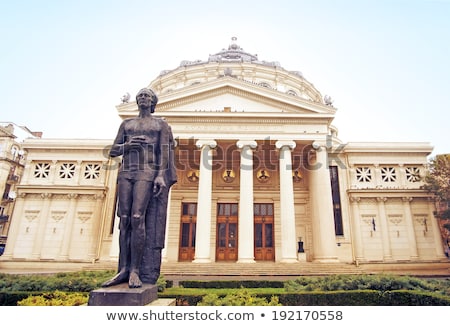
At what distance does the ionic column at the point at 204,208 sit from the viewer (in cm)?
2075

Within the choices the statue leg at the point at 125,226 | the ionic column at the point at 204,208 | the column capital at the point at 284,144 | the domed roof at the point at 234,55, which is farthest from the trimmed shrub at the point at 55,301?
the domed roof at the point at 234,55

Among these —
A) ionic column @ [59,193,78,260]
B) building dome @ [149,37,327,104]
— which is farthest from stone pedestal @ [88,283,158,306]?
building dome @ [149,37,327,104]

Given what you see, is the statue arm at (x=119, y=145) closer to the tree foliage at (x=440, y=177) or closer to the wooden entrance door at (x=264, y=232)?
the wooden entrance door at (x=264, y=232)

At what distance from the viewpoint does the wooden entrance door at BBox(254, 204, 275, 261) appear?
85.5 ft

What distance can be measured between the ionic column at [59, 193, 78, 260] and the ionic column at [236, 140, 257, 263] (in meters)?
14.9

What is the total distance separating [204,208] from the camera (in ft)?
71.5

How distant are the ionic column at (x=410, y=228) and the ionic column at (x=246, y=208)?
1338cm

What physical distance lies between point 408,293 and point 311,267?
35.3 feet

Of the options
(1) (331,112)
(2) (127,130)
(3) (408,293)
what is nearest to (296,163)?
(1) (331,112)

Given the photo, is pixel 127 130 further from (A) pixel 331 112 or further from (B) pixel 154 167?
(A) pixel 331 112

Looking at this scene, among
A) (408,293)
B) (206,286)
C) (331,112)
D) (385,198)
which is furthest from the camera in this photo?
(385,198)

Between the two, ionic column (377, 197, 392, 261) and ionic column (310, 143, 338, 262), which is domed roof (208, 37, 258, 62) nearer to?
ionic column (310, 143, 338, 262)

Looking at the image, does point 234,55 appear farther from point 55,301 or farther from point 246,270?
point 55,301
